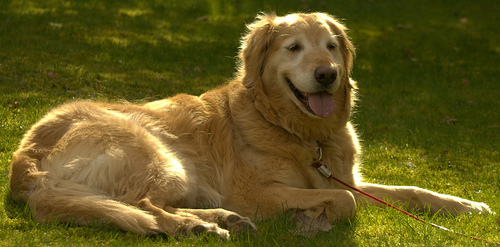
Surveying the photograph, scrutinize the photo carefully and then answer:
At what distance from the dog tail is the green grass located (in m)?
0.08

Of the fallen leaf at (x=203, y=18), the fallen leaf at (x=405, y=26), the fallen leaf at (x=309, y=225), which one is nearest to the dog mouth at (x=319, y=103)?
the fallen leaf at (x=309, y=225)

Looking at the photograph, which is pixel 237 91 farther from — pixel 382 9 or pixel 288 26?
pixel 382 9

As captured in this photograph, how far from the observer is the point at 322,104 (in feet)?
14.6

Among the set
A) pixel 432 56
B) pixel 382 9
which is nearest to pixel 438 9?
pixel 382 9

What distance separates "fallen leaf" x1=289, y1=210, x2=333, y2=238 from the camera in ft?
12.8

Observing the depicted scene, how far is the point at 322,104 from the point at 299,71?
0.34 m

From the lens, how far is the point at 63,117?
441 cm

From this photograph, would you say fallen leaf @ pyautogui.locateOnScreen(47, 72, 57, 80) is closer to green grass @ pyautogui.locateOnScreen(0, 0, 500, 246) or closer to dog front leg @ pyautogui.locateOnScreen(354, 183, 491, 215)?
green grass @ pyautogui.locateOnScreen(0, 0, 500, 246)

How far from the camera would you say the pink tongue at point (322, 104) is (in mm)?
4430

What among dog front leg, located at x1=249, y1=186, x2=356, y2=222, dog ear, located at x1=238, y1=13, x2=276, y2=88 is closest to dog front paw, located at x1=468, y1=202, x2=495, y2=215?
dog front leg, located at x1=249, y1=186, x2=356, y2=222

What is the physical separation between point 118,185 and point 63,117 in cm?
86

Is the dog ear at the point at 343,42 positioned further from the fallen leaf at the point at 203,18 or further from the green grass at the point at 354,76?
the fallen leaf at the point at 203,18

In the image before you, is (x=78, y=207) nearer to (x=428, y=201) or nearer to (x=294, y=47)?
(x=294, y=47)

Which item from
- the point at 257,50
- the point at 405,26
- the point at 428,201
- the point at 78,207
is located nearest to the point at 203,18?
the point at 405,26
